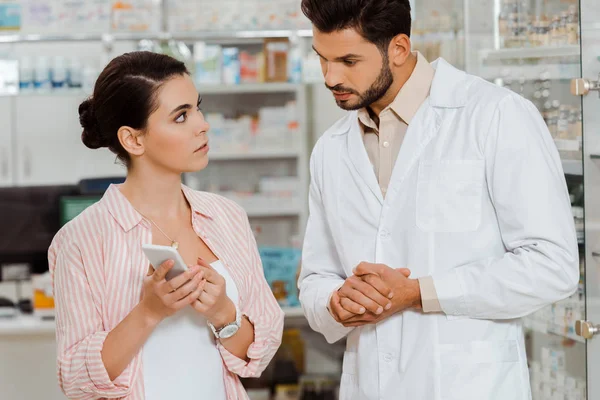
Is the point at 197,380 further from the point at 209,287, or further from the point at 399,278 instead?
the point at 399,278

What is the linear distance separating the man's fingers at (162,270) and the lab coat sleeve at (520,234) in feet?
1.79

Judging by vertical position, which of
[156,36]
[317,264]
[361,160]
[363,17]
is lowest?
[317,264]

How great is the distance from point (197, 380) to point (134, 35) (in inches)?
123

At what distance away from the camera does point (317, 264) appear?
6.52 ft

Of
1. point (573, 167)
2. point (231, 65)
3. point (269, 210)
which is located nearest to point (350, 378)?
point (573, 167)

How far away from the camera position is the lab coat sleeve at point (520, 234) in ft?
5.41

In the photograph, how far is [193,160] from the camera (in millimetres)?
1781

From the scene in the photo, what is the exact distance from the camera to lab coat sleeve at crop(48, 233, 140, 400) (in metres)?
1.63

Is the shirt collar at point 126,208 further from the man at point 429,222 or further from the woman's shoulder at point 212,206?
the man at point 429,222

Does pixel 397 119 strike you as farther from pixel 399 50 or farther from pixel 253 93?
pixel 253 93

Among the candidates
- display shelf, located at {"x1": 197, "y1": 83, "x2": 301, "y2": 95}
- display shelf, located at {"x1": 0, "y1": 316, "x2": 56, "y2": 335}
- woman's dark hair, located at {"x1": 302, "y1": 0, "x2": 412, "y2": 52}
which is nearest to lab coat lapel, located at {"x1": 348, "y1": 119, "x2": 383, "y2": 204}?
woman's dark hair, located at {"x1": 302, "y1": 0, "x2": 412, "y2": 52}

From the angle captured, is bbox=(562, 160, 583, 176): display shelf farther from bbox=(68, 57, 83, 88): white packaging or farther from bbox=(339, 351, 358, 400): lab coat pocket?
bbox=(68, 57, 83, 88): white packaging

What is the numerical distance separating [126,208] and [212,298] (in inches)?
12.1

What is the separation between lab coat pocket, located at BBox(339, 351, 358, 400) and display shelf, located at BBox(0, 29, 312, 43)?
2.93 metres
